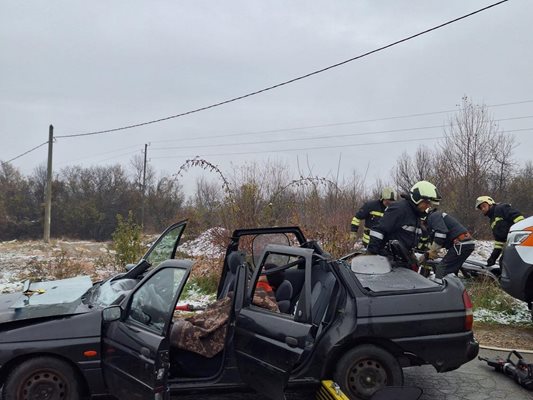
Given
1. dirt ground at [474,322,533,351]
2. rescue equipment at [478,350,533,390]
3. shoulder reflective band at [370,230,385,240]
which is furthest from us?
dirt ground at [474,322,533,351]

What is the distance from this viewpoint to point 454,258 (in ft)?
24.8

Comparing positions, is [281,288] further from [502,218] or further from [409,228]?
[502,218]

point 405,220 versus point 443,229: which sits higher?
point 405,220

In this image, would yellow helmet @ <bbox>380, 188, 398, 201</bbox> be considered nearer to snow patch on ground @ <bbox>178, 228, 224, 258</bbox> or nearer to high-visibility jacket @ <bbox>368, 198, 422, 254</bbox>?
high-visibility jacket @ <bbox>368, 198, 422, 254</bbox>

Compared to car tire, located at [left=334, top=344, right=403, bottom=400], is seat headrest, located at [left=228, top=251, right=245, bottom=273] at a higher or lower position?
higher

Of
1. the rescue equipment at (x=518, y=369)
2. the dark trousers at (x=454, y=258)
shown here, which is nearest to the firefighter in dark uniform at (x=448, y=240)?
the dark trousers at (x=454, y=258)

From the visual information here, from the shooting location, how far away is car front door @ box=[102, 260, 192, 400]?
341cm

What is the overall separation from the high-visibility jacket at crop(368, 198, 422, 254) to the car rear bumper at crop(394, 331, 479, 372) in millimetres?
1728

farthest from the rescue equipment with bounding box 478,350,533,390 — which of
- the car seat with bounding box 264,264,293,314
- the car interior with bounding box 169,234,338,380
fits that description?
the car seat with bounding box 264,264,293,314

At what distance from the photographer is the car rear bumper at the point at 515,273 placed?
20.4 feet

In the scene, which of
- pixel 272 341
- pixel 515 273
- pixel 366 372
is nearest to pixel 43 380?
pixel 272 341

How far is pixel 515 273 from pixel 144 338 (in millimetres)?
5052

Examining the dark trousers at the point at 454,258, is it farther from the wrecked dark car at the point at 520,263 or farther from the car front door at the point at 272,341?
the car front door at the point at 272,341

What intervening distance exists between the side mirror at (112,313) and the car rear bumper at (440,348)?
233 centimetres
